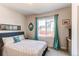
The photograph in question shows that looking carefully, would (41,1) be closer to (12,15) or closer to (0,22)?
(12,15)

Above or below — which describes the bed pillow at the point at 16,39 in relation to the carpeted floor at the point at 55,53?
above

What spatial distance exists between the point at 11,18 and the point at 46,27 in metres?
0.70

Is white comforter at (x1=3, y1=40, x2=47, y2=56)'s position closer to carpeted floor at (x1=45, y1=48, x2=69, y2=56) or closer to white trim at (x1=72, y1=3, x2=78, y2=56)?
carpeted floor at (x1=45, y1=48, x2=69, y2=56)

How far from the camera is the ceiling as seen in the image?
1.46 metres

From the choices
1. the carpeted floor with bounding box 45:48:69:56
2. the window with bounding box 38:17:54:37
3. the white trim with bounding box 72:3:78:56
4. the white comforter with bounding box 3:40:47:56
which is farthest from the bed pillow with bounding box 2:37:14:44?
the white trim with bounding box 72:3:78:56

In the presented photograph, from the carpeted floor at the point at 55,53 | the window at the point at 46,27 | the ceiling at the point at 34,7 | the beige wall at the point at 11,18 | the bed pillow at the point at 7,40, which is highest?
the ceiling at the point at 34,7

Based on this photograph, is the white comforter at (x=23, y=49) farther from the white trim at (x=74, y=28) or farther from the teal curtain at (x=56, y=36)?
the white trim at (x=74, y=28)

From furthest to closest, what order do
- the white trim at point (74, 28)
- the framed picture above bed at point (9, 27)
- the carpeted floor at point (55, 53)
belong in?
the framed picture above bed at point (9, 27) < the carpeted floor at point (55, 53) < the white trim at point (74, 28)

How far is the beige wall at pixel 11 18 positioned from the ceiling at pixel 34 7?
0.27 ft

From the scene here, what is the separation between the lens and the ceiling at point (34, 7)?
1.46 m

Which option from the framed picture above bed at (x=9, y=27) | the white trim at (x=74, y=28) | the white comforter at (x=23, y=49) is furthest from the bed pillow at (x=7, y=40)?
the white trim at (x=74, y=28)

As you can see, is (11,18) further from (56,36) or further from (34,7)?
(56,36)

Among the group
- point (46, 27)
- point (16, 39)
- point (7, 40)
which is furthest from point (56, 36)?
point (7, 40)

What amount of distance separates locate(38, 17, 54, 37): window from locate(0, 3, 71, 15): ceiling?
Result: 0.17 m
